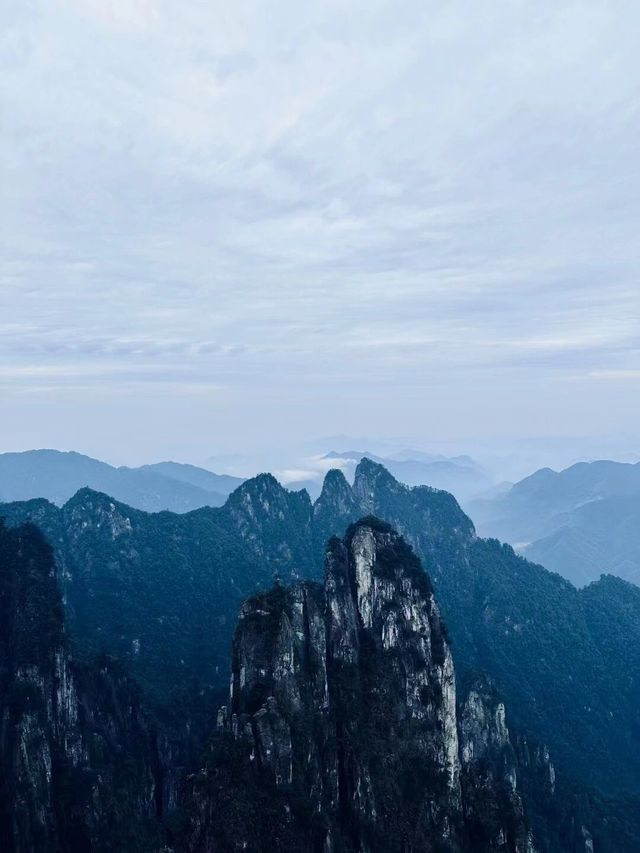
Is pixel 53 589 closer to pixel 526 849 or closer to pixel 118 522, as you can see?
pixel 118 522

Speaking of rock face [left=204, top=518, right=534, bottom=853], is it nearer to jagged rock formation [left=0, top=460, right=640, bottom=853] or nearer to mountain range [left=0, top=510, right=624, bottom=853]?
mountain range [left=0, top=510, right=624, bottom=853]

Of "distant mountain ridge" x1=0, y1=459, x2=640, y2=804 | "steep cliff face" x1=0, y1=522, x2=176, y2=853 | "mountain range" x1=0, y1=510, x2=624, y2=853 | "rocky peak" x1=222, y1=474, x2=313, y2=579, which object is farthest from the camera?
"rocky peak" x1=222, y1=474, x2=313, y2=579

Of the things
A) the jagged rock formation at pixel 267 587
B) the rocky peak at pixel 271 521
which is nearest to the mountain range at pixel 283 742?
the jagged rock formation at pixel 267 587

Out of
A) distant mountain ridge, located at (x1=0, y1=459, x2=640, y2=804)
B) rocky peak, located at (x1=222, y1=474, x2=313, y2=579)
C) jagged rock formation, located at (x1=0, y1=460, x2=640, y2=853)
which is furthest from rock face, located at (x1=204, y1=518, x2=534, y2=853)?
rocky peak, located at (x1=222, y1=474, x2=313, y2=579)

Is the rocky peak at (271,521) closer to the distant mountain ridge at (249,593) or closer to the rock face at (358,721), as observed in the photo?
the distant mountain ridge at (249,593)

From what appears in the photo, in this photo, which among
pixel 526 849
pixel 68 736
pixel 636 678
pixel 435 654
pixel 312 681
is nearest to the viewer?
pixel 526 849

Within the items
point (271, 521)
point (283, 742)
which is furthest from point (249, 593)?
point (283, 742)

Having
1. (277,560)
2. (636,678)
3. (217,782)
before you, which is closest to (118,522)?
(277,560)
